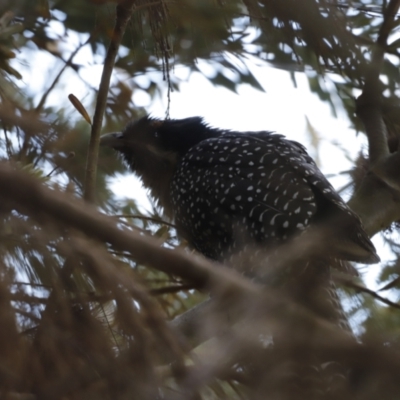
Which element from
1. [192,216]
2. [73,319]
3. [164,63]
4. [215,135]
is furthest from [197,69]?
[73,319]

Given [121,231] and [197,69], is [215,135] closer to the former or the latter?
[197,69]

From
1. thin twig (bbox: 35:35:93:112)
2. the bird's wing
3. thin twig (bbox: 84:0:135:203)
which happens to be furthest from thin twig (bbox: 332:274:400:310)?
thin twig (bbox: 35:35:93:112)

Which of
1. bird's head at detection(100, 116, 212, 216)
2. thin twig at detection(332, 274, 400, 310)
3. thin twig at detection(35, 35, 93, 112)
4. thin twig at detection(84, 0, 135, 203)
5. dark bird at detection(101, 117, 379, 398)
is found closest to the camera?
thin twig at detection(84, 0, 135, 203)

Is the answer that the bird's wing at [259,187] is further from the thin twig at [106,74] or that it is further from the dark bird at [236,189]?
the thin twig at [106,74]

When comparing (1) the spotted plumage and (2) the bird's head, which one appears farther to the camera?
(2) the bird's head

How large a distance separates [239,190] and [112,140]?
149 cm

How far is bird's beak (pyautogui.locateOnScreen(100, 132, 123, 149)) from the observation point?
536 centimetres

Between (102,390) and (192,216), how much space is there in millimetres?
3328

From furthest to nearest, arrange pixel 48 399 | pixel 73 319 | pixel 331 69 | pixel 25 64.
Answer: pixel 25 64
pixel 331 69
pixel 73 319
pixel 48 399

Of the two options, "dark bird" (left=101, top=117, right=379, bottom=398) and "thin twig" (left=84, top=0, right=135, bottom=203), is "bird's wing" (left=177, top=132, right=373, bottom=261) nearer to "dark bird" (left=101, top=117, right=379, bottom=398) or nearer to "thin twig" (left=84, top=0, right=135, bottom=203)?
"dark bird" (left=101, top=117, right=379, bottom=398)

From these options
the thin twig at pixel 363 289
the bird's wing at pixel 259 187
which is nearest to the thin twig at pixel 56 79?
the bird's wing at pixel 259 187

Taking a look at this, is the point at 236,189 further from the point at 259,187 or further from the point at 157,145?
the point at 157,145

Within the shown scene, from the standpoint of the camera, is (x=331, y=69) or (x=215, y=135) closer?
(x=331, y=69)

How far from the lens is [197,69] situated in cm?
522
